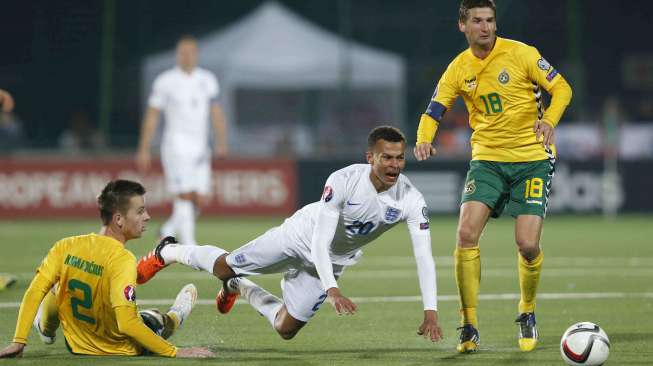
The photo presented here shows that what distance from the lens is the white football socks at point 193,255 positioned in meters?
8.16

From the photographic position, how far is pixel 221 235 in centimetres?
1691

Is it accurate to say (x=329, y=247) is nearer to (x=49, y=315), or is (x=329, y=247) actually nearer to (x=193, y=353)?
(x=193, y=353)

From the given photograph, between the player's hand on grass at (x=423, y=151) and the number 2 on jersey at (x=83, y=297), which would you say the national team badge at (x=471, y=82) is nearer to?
the player's hand on grass at (x=423, y=151)

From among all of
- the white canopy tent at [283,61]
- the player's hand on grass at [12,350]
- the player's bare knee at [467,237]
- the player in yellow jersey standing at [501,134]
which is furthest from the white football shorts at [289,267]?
the white canopy tent at [283,61]

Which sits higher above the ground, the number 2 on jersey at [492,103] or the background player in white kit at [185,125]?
the number 2 on jersey at [492,103]

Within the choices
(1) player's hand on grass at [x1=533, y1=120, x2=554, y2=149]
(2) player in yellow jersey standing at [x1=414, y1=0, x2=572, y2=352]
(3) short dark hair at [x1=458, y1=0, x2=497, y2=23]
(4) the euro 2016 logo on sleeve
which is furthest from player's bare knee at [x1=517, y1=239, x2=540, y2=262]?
(4) the euro 2016 logo on sleeve

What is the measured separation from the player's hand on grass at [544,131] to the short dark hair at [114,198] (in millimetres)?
2577

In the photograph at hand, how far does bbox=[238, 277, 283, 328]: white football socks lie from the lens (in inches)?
312

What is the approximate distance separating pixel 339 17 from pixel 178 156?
32.0 ft

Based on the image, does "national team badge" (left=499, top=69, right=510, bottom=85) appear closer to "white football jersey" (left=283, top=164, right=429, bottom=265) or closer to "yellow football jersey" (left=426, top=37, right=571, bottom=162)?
"yellow football jersey" (left=426, top=37, right=571, bottom=162)

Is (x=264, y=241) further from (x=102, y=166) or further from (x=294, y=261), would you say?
(x=102, y=166)

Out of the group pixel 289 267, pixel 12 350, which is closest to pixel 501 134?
pixel 289 267

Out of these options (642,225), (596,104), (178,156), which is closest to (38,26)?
(178,156)

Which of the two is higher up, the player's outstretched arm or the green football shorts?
the player's outstretched arm
